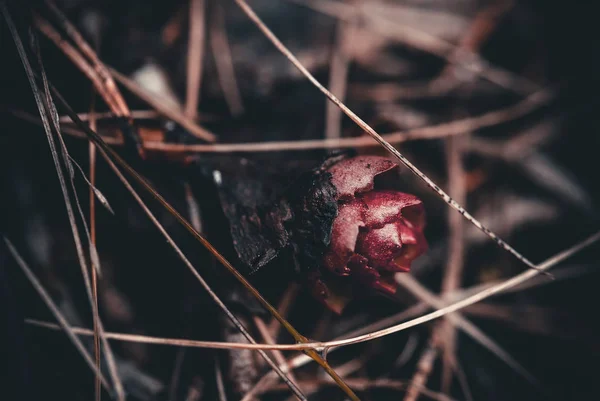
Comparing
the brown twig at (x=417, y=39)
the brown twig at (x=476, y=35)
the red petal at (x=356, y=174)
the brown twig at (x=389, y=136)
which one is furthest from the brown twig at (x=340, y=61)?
the red petal at (x=356, y=174)

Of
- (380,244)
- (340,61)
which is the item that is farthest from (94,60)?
(380,244)

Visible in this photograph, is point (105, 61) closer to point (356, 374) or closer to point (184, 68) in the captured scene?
point (184, 68)

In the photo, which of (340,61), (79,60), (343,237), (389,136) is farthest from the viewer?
(340,61)

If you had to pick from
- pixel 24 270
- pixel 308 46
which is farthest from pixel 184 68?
pixel 24 270

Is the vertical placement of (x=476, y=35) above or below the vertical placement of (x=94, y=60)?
above

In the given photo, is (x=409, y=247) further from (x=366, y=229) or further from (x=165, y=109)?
(x=165, y=109)

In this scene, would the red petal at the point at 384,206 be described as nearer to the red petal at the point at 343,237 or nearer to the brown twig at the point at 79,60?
the red petal at the point at 343,237
